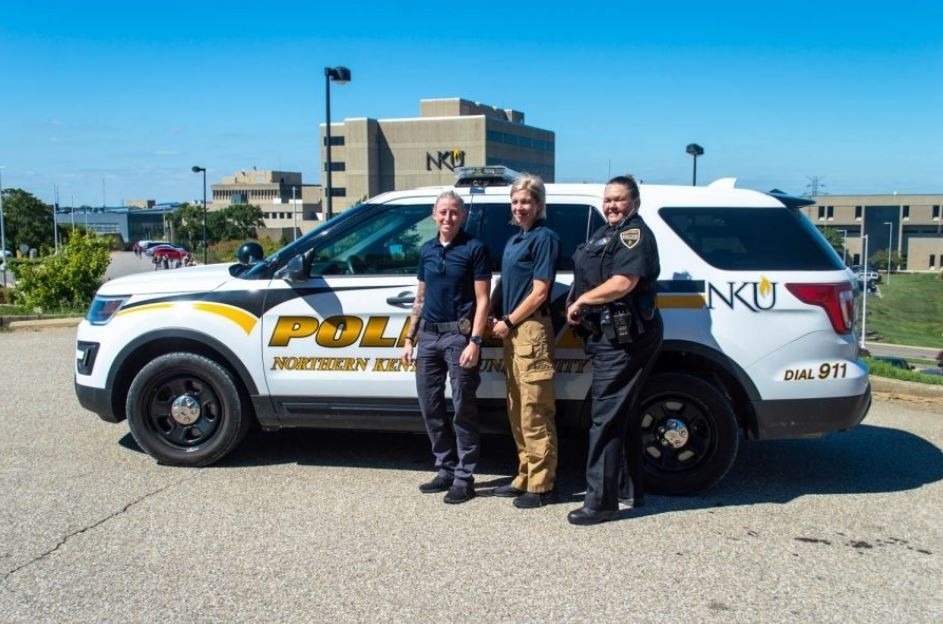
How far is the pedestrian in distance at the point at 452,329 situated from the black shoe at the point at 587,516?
69 cm

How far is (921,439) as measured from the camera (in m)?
6.49

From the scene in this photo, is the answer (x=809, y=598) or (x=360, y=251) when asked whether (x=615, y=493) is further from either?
(x=360, y=251)

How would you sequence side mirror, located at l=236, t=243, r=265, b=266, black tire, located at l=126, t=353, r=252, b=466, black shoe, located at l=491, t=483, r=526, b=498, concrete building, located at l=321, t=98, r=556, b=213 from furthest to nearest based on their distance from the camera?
concrete building, located at l=321, t=98, r=556, b=213 < side mirror, located at l=236, t=243, r=265, b=266 < black tire, located at l=126, t=353, r=252, b=466 < black shoe, located at l=491, t=483, r=526, b=498

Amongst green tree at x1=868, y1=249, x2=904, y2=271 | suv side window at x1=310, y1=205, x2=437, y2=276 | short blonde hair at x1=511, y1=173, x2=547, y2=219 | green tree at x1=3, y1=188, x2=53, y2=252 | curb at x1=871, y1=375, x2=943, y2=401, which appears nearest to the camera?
short blonde hair at x1=511, y1=173, x2=547, y2=219

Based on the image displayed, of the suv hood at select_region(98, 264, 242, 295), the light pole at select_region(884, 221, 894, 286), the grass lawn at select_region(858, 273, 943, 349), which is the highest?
the light pole at select_region(884, 221, 894, 286)

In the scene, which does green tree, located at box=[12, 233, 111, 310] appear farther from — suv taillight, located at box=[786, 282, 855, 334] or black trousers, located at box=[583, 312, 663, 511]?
suv taillight, located at box=[786, 282, 855, 334]

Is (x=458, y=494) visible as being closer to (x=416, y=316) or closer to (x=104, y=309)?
(x=416, y=316)

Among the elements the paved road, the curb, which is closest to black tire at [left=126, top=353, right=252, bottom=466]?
the paved road

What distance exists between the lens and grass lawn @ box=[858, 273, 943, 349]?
191ft

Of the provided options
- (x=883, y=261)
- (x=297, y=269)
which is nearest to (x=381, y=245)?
(x=297, y=269)

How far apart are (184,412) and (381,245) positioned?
1733 mm

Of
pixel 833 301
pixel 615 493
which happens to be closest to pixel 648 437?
pixel 615 493

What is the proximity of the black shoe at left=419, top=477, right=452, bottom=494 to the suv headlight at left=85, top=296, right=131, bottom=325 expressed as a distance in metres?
2.37

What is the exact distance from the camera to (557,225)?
5.23m
